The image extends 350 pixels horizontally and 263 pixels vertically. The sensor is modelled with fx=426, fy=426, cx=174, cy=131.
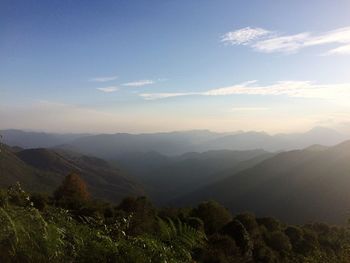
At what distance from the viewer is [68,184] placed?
6719 cm

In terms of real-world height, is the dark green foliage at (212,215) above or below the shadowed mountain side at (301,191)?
above

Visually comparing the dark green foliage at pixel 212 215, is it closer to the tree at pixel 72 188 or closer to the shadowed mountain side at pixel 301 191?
the tree at pixel 72 188

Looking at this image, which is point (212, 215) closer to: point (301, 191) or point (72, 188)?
point (72, 188)

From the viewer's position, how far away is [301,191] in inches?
5896

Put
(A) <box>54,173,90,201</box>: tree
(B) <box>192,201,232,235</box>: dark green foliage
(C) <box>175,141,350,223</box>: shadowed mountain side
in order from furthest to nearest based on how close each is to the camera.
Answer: (C) <box>175,141,350,223</box>: shadowed mountain side → (A) <box>54,173,90,201</box>: tree → (B) <box>192,201,232,235</box>: dark green foliage

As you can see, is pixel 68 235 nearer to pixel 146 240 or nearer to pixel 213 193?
pixel 146 240

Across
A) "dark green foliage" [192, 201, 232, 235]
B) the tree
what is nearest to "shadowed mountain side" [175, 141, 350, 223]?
the tree

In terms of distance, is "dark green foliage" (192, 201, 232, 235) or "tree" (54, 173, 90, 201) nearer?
"dark green foliage" (192, 201, 232, 235)

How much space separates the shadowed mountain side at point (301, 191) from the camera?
424 feet

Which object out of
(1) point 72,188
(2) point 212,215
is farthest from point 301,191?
(2) point 212,215

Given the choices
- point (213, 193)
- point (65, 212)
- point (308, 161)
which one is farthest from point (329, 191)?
point (65, 212)

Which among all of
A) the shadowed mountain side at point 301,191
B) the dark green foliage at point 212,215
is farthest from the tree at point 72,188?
the shadowed mountain side at point 301,191

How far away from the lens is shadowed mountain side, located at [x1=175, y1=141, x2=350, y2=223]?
129 metres

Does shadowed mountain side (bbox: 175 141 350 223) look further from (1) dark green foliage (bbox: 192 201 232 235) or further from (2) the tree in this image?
(1) dark green foliage (bbox: 192 201 232 235)
